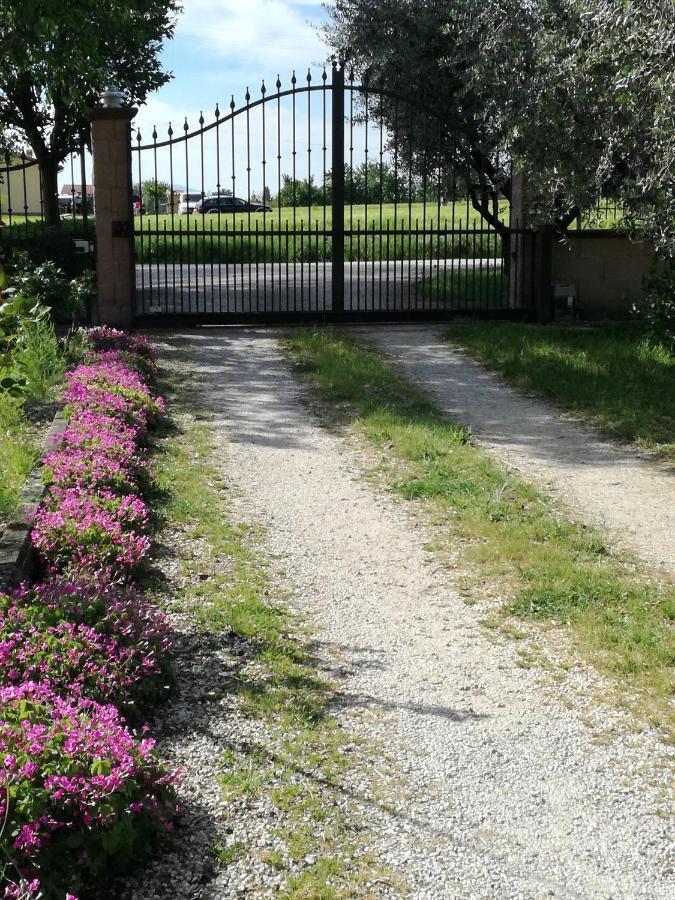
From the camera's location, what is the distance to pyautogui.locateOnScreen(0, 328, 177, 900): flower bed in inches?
107

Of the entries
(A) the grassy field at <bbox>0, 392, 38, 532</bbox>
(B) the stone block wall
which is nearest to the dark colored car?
(B) the stone block wall

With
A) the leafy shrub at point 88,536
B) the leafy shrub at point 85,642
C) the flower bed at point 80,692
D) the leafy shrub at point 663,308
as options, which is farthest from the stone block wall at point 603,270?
the leafy shrub at point 85,642

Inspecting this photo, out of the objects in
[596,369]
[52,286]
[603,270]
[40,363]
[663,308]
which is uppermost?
[603,270]

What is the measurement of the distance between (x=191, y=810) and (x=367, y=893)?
67 centimetres

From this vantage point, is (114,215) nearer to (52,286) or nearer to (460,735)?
(52,286)

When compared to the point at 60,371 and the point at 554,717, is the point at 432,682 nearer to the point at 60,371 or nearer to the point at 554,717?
the point at 554,717

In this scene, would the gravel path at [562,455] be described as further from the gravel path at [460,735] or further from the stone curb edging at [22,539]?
the stone curb edging at [22,539]

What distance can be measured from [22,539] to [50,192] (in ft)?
42.6

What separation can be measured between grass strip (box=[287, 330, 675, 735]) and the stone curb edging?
2230mm

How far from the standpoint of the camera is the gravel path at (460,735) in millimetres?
2959

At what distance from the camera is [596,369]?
10320 millimetres

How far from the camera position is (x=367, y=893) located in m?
2.82

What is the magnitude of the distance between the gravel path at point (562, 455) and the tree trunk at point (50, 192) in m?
7.13

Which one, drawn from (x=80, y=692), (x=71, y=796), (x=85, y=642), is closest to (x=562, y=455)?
(x=85, y=642)
